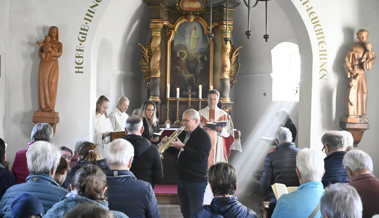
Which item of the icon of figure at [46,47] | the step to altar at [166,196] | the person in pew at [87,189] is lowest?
the step to altar at [166,196]

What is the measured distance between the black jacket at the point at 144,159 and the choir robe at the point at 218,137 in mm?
3067

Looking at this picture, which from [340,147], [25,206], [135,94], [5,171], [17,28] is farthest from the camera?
[135,94]

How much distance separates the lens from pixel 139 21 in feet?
42.4

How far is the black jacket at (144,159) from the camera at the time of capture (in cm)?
482

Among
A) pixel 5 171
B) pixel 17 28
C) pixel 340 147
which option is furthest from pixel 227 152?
pixel 5 171

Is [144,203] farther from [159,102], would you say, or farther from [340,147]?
[159,102]

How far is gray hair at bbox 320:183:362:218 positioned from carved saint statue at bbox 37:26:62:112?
21.2 ft

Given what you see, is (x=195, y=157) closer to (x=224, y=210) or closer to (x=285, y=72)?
(x=224, y=210)

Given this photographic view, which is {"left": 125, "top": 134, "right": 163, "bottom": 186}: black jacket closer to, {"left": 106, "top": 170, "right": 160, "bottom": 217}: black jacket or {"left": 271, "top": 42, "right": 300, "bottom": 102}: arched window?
{"left": 106, "top": 170, "right": 160, "bottom": 217}: black jacket

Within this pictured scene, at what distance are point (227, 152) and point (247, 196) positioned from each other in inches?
70.1

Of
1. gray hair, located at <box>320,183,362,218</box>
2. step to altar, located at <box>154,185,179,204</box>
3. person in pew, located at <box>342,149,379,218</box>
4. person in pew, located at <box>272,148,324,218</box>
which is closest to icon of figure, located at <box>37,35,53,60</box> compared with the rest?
step to altar, located at <box>154,185,179,204</box>

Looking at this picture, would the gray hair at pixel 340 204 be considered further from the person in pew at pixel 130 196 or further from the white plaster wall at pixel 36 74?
the white plaster wall at pixel 36 74

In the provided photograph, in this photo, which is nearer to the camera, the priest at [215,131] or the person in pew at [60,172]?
the person in pew at [60,172]

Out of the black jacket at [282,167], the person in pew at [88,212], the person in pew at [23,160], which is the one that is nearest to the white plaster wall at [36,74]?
the person in pew at [23,160]
